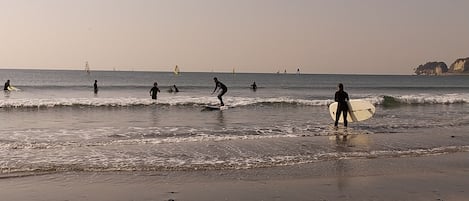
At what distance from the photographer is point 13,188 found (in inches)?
299

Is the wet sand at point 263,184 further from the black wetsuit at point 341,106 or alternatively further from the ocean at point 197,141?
the black wetsuit at point 341,106

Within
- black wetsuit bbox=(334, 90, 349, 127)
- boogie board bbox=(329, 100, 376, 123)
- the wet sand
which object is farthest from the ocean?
the wet sand

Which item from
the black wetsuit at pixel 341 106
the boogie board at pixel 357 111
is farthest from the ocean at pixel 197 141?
the black wetsuit at pixel 341 106

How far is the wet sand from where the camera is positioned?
7262 millimetres

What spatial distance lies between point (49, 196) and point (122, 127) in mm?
9910

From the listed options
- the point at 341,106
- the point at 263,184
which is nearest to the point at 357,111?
the point at 341,106

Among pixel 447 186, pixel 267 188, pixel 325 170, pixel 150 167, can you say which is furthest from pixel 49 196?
pixel 447 186

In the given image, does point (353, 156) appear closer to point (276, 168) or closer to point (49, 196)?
point (276, 168)


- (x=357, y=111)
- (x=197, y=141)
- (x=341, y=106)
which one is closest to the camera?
(x=197, y=141)

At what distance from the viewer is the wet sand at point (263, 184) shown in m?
7.26

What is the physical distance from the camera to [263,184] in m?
8.09

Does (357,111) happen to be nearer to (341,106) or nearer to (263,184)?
(341,106)

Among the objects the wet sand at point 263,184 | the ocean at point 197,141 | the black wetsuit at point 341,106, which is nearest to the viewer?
the wet sand at point 263,184

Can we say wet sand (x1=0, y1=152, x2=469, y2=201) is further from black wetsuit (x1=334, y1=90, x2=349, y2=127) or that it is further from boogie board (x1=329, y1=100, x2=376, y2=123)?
boogie board (x1=329, y1=100, x2=376, y2=123)
